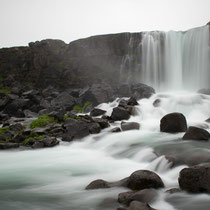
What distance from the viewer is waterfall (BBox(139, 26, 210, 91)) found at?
31.0 metres

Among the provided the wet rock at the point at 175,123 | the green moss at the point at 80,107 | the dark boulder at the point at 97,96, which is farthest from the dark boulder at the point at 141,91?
the wet rock at the point at 175,123

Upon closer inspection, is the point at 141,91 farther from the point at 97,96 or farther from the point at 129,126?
the point at 129,126

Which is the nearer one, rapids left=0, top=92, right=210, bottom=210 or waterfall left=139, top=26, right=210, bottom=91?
rapids left=0, top=92, right=210, bottom=210

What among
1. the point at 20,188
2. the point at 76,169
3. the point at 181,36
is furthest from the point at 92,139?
the point at 181,36

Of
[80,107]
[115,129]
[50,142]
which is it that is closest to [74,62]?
[80,107]

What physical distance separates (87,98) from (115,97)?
3045 mm

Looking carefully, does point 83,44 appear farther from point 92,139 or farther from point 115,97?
point 92,139

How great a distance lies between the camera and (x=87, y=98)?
26.8m

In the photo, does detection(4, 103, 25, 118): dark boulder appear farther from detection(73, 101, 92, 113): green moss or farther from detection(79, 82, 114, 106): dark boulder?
detection(79, 82, 114, 106): dark boulder

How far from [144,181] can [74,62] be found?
108ft

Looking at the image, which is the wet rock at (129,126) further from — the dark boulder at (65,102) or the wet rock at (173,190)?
the dark boulder at (65,102)

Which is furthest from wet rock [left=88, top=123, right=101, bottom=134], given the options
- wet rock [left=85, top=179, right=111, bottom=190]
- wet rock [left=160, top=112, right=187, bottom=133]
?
wet rock [left=85, top=179, right=111, bottom=190]

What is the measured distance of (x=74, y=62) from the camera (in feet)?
123

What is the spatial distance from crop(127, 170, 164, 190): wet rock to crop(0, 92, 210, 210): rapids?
0.20m
